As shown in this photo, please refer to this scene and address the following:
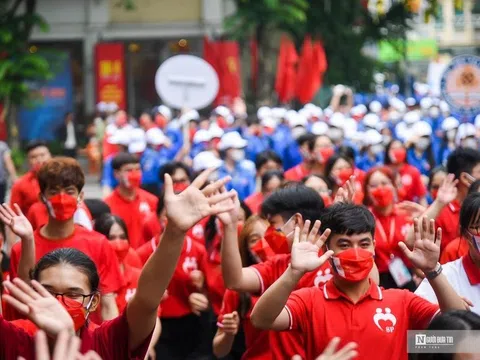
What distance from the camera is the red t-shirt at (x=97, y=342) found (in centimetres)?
460

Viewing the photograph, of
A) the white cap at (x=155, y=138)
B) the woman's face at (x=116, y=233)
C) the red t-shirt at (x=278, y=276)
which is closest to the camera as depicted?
the red t-shirt at (x=278, y=276)

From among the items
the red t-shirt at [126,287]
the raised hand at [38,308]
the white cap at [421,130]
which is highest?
the raised hand at [38,308]

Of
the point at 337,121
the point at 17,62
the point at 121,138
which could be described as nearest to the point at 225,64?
the point at 17,62

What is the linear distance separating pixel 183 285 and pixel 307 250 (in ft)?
12.7

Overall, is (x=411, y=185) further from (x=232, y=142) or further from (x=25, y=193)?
(x=25, y=193)

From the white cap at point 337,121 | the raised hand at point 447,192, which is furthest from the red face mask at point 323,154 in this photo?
the white cap at point 337,121

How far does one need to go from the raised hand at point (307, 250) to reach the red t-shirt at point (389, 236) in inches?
143

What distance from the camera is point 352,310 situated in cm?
529

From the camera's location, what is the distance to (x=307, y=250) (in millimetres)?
5105

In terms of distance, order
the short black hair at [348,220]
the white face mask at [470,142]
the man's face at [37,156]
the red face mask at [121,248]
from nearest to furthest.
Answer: the short black hair at [348,220]
the red face mask at [121,248]
the man's face at [37,156]
the white face mask at [470,142]

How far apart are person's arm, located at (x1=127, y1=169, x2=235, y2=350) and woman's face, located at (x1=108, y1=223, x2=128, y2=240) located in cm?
387

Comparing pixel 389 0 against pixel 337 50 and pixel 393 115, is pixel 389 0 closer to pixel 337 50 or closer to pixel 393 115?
pixel 337 50

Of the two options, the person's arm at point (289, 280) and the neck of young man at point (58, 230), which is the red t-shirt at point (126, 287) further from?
the person's arm at point (289, 280)

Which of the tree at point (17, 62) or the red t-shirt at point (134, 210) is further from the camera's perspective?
the tree at point (17, 62)
